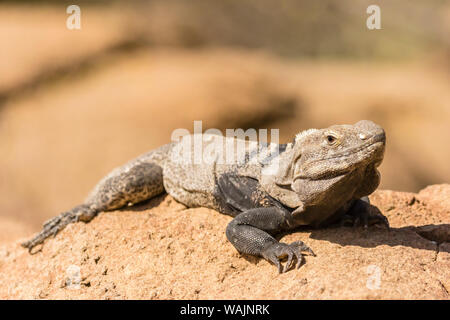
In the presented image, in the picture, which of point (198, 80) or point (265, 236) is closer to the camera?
point (265, 236)

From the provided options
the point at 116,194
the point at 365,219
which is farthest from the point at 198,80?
the point at 365,219

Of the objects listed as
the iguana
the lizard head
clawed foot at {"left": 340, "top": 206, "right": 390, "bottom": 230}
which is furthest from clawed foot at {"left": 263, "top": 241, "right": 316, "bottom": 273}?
clawed foot at {"left": 340, "top": 206, "right": 390, "bottom": 230}

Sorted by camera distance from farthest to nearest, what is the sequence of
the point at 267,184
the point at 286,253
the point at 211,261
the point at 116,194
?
1. the point at 116,194
2. the point at 267,184
3. the point at 211,261
4. the point at 286,253

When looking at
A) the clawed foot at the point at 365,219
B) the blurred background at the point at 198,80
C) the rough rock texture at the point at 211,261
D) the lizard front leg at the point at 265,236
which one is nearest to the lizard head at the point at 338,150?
the lizard front leg at the point at 265,236

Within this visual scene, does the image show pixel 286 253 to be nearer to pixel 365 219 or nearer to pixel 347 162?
pixel 347 162

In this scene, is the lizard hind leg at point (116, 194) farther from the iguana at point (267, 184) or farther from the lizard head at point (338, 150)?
the lizard head at point (338, 150)

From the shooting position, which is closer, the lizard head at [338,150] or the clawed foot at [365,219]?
the lizard head at [338,150]
